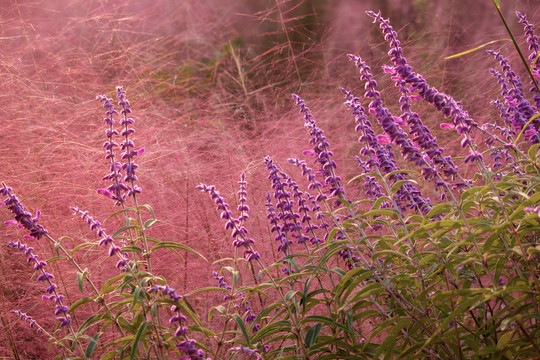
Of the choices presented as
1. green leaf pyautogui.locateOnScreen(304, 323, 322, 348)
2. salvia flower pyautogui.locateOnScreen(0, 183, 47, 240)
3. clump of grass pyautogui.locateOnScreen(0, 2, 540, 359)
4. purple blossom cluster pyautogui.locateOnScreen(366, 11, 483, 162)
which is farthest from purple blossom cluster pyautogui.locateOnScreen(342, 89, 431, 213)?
salvia flower pyautogui.locateOnScreen(0, 183, 47, 240)

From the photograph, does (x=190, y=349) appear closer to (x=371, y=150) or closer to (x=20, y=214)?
(x=20, y=214)

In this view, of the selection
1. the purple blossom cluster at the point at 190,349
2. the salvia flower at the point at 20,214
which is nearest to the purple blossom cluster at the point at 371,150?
the purple blossom cluster at the point at 190,349

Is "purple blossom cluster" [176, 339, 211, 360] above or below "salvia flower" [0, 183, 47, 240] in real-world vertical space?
below

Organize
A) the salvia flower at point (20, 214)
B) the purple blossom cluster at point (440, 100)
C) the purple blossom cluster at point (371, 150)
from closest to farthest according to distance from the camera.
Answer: the purple blossom cluster at point (440, 100) → the salvia flower at point (20, 214) → the purple blossom cluster at point (371, 150)

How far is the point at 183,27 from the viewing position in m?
8.96

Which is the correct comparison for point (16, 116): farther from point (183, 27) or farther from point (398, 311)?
point (183, 27)

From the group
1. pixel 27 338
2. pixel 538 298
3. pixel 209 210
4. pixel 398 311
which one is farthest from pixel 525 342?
pixel 27 338

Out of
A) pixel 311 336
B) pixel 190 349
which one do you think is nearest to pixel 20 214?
pixel 190 349

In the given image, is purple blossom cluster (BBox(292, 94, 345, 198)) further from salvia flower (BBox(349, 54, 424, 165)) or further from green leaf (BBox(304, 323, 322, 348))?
green leaf (BBox(304, 323, 322, 348))

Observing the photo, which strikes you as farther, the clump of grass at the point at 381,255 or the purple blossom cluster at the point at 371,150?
the purple blossom cluster at the point at 371,150

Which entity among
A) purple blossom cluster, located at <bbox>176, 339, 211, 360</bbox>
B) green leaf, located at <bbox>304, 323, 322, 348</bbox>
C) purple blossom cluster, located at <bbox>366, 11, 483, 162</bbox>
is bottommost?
green leaf, located at <bbox>304, 323, 322, 348</bbox>

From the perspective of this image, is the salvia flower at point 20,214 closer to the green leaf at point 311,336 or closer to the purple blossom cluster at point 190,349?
the purple blossom cluster at point 190,349

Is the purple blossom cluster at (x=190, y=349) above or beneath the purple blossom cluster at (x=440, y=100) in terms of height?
beneath

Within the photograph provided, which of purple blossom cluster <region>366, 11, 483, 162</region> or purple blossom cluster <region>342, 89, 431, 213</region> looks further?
purple blossom cluster <region>342, 89, 431, 213</region>
